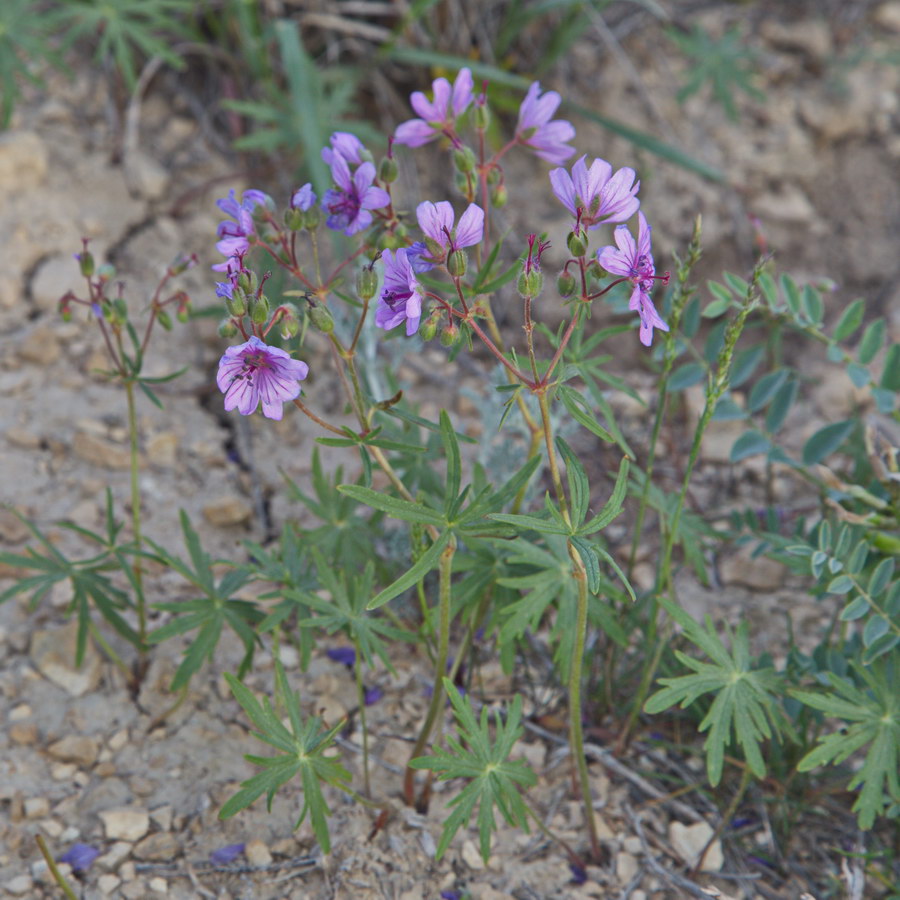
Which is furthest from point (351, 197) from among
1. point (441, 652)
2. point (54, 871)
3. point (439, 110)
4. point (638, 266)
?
point (54, 871)

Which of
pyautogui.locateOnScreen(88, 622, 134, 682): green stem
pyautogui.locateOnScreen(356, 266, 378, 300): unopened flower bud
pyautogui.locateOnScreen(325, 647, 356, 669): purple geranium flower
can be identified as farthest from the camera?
pyautogui.locateOnScreen(325, 647, 356, 669): purple geranium flower

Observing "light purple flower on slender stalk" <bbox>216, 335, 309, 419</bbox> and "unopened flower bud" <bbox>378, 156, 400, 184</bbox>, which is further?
"unopened flower bud" <bbox>378, 156, 400, 184</bbox>

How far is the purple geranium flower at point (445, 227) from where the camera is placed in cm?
161

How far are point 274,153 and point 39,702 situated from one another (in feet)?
6.70

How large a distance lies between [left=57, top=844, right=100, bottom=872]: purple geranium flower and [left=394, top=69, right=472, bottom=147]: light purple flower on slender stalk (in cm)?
154

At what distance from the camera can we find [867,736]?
187 centimetres

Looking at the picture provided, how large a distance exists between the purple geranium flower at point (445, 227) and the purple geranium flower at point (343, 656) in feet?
3.65

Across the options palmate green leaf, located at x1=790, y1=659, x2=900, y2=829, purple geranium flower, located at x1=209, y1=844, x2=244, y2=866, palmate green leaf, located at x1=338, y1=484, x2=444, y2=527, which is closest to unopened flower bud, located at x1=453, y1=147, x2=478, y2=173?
palmate green leaf, located at x1=338, y1=484, x2=444, y2=527

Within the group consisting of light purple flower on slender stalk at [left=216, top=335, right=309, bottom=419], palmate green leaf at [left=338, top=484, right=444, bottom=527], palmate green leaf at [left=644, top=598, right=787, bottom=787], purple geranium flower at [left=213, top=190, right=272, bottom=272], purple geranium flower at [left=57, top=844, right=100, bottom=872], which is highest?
purple geranium flower at [left=213, top=190, right=272, bottom=272]

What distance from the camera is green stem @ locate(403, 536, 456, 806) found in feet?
5.86

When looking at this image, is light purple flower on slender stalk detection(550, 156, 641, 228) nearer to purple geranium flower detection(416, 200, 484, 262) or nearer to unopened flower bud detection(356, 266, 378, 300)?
purple geranium flower detection(416, 200, 484, 262)

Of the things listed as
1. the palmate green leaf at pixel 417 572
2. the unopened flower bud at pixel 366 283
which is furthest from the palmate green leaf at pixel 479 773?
the unopened flower bud at pixel 366 283

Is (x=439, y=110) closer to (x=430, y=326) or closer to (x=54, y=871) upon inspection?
(x=430, y=326)

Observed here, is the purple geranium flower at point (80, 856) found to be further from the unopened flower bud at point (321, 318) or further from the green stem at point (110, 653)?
the unopened flower bud at point (321, 318)
